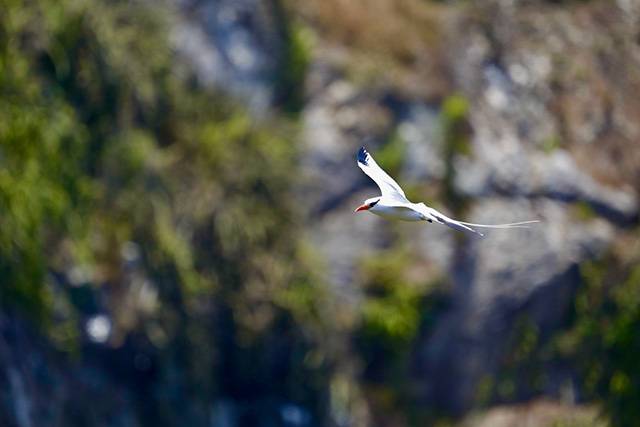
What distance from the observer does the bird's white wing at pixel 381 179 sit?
34.0ft

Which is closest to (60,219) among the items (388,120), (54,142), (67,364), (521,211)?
(54,142)

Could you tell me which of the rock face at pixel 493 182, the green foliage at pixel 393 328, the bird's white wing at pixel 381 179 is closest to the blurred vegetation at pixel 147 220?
the green foliage at pixel 393 328

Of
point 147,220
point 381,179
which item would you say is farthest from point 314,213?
point 381,179

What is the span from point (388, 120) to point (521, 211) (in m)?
3.57

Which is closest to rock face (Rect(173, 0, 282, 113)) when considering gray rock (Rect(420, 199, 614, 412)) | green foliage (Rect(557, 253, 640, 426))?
gray rock (Rect(420, 199, 614, 412))

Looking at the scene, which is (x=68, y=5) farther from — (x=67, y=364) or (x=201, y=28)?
(x=67, y=364)

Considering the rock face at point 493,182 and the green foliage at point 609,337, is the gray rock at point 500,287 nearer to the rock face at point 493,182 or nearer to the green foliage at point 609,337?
the rock face at point 493,182

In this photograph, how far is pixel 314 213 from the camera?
22797 mm

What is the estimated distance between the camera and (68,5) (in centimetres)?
1933

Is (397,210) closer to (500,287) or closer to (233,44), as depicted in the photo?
(500,287)

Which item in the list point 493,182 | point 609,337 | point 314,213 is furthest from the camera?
point 493,182

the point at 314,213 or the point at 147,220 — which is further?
the point at 314,213

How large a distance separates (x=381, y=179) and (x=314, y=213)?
1208cm

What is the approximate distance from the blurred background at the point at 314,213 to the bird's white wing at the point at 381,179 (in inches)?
320
